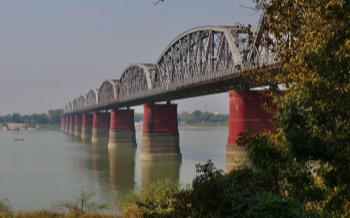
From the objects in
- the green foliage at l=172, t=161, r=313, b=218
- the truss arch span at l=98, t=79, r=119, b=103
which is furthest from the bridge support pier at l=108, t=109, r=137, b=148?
the green foliage at l=172, t=161, r=313, b=218

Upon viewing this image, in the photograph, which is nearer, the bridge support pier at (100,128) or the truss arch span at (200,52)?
the truss arch span at (200,52)

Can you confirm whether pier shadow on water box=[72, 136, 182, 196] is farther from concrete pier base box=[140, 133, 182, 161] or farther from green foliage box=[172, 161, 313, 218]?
green foliage box=[172, 161, 313, 218]

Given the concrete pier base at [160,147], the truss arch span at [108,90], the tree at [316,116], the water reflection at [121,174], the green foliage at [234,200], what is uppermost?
the truss arch span at [108,90]

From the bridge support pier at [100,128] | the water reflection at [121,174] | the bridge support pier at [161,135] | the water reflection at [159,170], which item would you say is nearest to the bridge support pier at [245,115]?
the water reflection at [159,170]

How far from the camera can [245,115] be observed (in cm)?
5144

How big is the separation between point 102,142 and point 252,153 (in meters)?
123

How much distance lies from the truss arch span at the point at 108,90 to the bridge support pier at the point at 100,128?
293 inches

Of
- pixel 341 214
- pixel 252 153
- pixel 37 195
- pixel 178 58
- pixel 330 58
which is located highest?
pixel 178 58

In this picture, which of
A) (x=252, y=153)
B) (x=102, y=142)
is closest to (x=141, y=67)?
(x=102, y=142)

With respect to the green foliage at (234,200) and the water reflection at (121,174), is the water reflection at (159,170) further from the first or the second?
the green foliage at (234,200)

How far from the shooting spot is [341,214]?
1553cm

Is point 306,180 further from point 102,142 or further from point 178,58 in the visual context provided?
point 102,142

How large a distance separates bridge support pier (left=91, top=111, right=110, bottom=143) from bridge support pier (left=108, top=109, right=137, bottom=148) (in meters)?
22.4

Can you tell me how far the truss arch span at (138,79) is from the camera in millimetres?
100169
